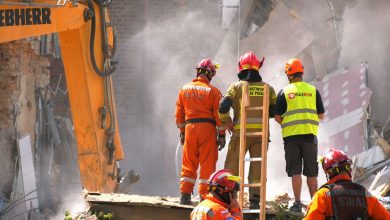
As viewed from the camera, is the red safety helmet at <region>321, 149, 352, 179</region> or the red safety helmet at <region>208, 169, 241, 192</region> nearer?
the red safety helmet at <region>208, 169, 241, 192</region>

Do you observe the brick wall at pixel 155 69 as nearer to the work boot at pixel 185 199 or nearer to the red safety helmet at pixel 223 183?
the work boot at pixel 185 199

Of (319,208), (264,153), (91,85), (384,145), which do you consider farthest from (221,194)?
(384,145)

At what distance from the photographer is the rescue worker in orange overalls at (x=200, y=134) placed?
1057 cm

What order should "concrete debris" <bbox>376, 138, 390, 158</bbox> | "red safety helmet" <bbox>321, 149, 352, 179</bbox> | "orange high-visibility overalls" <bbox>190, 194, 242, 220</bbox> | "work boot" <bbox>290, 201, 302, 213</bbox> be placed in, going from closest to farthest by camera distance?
"orange high-visibility overalls" <bbox>190, 194, 242, 220</bbox> < "red safety helmet" <bbox>321, 149, 352, 179</bbox> < "work boot" <bbox>290, 201, 302, 213</bbox> < "concrete debris" <bbox>376, 138, 390, 158</bbox>

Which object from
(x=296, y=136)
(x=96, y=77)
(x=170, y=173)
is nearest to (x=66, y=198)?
(x=170, y=173)

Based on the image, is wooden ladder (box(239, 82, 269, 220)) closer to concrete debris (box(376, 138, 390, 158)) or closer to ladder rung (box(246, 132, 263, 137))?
ladder rung (box(246, 132, 263, 137))

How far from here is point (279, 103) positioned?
10.4 m

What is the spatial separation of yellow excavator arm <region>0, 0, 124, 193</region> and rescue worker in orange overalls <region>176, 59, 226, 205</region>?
1878mm

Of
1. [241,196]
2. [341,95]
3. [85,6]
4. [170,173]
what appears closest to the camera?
[241,196]

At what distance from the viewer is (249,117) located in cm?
1040

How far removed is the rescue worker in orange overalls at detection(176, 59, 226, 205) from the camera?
10.6m

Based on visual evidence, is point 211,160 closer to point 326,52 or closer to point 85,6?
point 85,6

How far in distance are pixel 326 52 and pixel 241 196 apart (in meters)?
7.05

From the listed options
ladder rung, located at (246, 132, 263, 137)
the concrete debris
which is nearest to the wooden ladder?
ladder rung, located at (246, 132, 263, 137)
